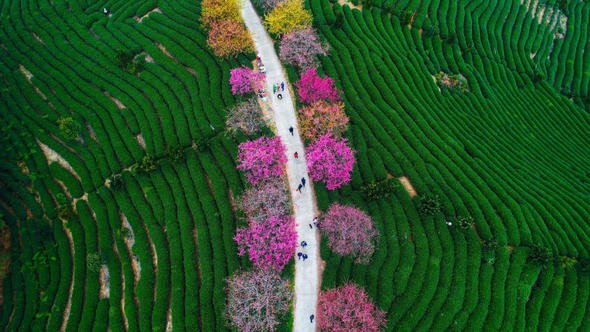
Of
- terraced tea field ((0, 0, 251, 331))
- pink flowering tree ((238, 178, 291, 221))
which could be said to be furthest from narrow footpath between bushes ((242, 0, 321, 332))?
terraced tea field ((0, 0, 251, 331))

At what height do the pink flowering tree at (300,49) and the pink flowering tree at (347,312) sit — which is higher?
the pink flowering tree at (300,49)

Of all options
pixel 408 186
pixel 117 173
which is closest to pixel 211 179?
pixel 117 173

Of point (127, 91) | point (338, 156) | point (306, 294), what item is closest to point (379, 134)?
point (338, 156)

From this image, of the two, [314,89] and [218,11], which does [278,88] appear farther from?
[218,11]

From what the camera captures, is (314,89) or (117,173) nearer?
(117,173)

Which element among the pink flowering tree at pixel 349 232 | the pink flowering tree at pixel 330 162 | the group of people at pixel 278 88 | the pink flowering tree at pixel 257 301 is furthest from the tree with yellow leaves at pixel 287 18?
the pink flowering tree at pixel 257 301

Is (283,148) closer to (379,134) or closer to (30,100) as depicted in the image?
(379,134)

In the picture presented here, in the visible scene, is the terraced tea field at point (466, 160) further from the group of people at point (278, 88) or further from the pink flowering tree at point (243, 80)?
the pink flowering tree at point (243, 80)
